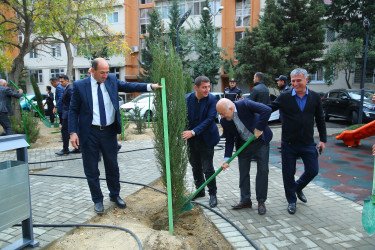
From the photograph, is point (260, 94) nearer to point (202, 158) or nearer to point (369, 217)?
point (202, 158)

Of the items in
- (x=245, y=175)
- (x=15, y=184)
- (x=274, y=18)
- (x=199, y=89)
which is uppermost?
(x=274, y=18)

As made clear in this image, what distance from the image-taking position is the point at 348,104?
1316 cm

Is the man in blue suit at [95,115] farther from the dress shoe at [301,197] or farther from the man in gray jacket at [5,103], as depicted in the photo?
the man in gray jacket at [5,103]

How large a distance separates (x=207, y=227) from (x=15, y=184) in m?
2.20

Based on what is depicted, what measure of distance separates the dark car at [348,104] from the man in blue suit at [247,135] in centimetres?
1056

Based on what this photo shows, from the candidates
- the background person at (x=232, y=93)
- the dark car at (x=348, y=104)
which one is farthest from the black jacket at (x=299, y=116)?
the dark car at (x=348, y=104)

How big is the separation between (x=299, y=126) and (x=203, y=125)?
1262mm

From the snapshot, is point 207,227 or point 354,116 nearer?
point 207,227

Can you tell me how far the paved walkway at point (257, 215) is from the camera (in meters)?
3.14

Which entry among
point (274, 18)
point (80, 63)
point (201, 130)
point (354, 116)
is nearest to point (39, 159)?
point (201, 130)

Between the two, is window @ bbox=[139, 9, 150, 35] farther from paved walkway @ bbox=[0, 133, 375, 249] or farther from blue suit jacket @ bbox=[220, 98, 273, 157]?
blue suit jacket @ bbox=[220, 98, 273, 157]

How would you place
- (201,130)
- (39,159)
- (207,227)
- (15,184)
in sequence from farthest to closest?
(39,159) < (201,130) < (207,227) < (15,184)

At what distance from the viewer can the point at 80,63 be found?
33906 millimetres

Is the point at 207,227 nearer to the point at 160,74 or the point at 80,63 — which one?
the point at 160,74
